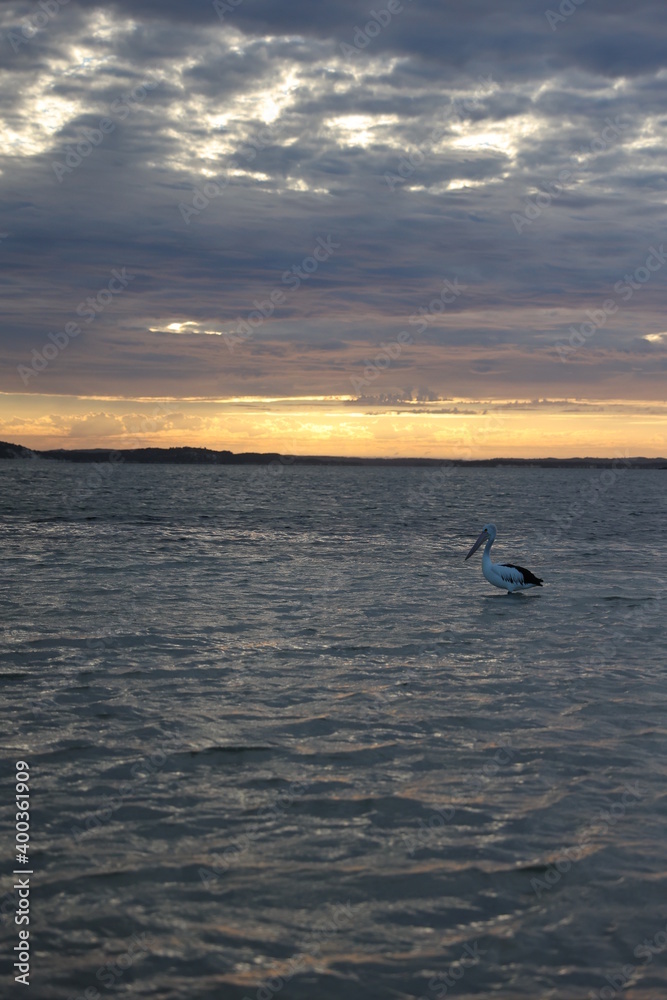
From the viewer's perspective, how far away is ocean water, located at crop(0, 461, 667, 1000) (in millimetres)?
5223

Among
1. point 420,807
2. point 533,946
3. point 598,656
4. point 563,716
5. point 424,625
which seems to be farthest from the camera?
point 424,625

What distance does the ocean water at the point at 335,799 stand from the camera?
522 cm

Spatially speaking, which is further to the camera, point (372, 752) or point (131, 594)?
point (131, 594)

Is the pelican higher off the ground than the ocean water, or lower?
higher

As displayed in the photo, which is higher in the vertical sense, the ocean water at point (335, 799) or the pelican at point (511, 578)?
the pelican at point (511, 578)

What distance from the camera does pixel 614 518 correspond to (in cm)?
5003

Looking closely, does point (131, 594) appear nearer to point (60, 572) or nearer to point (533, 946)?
point (60, 572)

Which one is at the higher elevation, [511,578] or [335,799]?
[511,578]

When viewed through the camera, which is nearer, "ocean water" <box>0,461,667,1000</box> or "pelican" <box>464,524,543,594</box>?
"ocean water" <box>0,461,667,1000</box>

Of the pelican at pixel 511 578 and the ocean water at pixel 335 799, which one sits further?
the pelican at pixel 511 578

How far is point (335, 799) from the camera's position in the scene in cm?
750

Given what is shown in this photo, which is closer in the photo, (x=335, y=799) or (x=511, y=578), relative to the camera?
(x=335, y=799)

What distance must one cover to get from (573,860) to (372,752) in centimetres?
265

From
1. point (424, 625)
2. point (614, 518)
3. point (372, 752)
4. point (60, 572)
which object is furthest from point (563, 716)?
point (614, 518)
